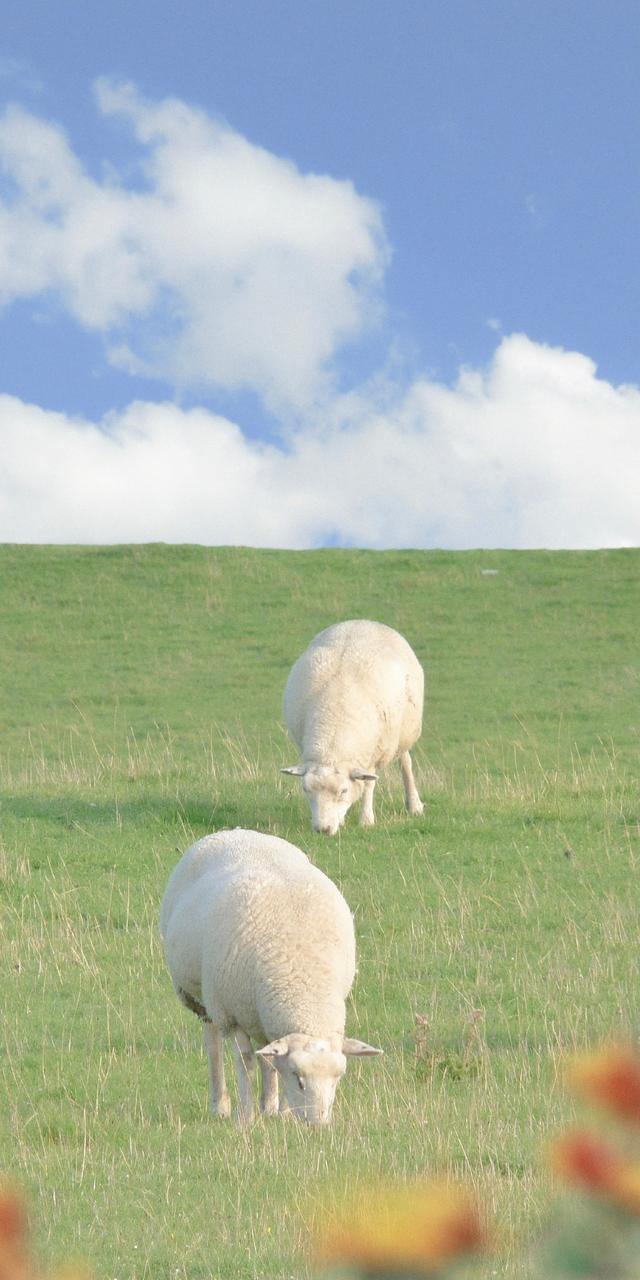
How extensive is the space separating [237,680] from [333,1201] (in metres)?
25.3

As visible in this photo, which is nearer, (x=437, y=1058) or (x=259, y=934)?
(x=259, y=934)

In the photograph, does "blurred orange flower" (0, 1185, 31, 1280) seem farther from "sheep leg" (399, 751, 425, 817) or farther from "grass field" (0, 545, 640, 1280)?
"sheep leg" (399, 751, 425, 817)

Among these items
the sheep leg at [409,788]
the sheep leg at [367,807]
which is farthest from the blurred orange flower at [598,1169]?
the sheep leg at [409,788]

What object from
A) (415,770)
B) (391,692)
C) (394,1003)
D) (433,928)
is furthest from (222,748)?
(394,1003)

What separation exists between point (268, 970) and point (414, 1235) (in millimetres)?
6561

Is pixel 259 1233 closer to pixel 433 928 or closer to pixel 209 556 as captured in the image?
pixel 433 928

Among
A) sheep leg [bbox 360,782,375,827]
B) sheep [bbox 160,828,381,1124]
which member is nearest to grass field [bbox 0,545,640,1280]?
sheep leg [bbox 360,782,375,827]

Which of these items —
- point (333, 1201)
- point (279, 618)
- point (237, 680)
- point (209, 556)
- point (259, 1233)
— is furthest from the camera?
point (209, 556)

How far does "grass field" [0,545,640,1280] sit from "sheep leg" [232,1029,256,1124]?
0.17 meters

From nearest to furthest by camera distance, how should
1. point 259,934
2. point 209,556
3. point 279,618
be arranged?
point 259,934 < point 279,618 < point 209,556

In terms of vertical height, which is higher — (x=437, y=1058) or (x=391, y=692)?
(x=391, y=692)

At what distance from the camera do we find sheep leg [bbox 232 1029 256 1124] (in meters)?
7.01

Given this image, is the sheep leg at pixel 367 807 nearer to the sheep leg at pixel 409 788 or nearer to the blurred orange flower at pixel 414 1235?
the sheep leg at pixel 409 788

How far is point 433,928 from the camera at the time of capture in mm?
11852
